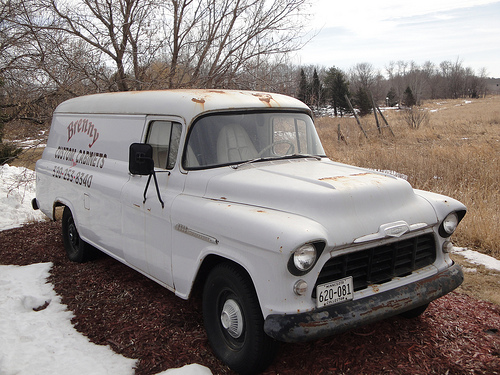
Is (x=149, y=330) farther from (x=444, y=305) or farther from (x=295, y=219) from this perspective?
(x=444, y=305)

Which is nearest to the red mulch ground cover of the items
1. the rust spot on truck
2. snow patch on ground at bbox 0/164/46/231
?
the rust spot on truck

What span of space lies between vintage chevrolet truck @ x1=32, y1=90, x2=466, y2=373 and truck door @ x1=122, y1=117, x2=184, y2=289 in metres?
0.02

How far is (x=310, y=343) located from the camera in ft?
11.5

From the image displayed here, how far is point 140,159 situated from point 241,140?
0.89m

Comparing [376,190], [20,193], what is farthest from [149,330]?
[20,193]

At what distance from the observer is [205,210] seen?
3381mm

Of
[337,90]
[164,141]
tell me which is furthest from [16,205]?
[337,90]

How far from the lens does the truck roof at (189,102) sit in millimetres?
3914

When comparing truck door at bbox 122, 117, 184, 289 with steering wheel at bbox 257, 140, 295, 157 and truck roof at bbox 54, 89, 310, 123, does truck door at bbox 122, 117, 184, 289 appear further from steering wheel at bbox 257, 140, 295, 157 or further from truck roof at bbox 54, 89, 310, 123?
steering wheel at bbox 257, 140, 295, 157

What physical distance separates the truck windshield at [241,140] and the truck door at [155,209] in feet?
0.66

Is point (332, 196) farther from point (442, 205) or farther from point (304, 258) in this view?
point (442, 205)

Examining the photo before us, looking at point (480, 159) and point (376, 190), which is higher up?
point (376, 190)

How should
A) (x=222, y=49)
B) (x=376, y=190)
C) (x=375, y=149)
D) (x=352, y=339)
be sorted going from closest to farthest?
(x=376, y=190)
(x=352, y=339)
(x=222, y=49)
(x=375, y=149)

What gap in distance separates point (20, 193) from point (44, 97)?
211cm
